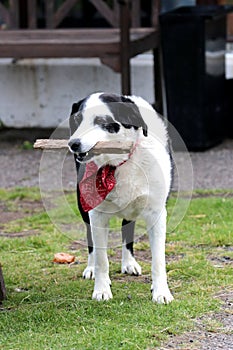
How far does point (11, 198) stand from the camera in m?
8.08

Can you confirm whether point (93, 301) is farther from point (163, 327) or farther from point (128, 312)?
point (163, 327)

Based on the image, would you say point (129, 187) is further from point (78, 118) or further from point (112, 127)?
point (78, 118)

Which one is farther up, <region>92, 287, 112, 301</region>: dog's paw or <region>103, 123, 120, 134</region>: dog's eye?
<region>103, 123, 120, 134</region>: dog's eye

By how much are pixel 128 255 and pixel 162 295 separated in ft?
2.60

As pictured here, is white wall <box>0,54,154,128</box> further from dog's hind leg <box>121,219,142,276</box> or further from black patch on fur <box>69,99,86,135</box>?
black patch on fur <box>69,99,86,135</box>

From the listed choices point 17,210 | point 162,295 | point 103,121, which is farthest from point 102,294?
point 17,210

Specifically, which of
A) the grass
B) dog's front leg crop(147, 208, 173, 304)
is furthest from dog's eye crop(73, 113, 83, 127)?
the grass

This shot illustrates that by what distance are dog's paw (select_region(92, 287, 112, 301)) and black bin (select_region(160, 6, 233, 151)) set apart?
15.4 ft

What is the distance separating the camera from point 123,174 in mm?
4883

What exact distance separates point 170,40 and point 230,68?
4.56 ft

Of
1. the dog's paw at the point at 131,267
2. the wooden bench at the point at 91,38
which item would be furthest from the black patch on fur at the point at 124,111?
the wooden bench at the point at 91,38

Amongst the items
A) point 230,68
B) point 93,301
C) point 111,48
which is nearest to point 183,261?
point 93,301

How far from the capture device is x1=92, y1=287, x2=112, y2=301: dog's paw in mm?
5027

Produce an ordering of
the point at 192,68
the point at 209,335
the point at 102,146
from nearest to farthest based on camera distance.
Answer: the point at 209,335
the point at 102,146
the point at 192,68
